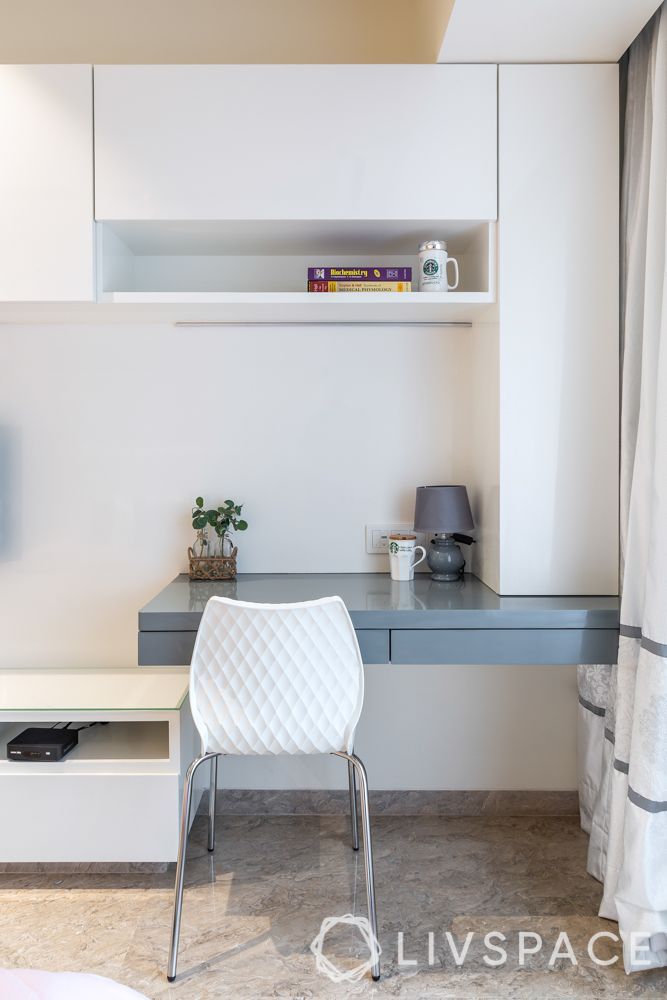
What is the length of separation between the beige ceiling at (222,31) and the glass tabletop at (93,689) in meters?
2.00

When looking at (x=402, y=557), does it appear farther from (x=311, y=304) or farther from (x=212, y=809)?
(x=212, y=809)

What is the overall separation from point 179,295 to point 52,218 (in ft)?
1.26

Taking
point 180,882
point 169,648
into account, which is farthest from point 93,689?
point 180,882

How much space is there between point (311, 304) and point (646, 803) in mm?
1514

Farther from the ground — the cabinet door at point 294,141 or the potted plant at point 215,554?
the cabinet door at point 294,141

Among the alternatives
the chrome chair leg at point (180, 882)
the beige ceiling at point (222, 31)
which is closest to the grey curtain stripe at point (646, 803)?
the chrome chair leg at point (180, 882)

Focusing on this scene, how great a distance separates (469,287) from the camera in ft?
7.70

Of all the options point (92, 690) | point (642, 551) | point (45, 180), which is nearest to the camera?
point (642, 551)

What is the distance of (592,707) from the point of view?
221 cm

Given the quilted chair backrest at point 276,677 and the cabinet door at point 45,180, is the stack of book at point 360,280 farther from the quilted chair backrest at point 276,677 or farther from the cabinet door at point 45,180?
the quilted chair backrest at point 276,677

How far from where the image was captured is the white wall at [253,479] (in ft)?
7.88

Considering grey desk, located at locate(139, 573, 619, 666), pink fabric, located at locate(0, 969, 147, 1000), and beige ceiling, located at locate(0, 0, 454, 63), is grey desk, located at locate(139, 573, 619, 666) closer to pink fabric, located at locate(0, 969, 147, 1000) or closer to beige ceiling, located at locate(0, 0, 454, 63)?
pink fabric, located at locate(0, 969, 147, 1000)

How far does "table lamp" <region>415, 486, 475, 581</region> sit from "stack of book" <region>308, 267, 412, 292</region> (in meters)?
0.60

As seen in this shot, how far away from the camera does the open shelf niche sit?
205cm
